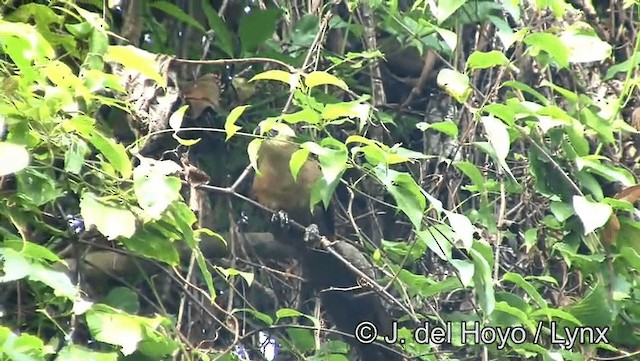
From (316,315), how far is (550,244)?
390 mm

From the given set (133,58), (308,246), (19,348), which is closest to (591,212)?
(308,246)

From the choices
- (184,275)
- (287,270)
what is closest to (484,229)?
(287,270)

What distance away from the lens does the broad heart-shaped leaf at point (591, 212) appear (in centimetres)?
108

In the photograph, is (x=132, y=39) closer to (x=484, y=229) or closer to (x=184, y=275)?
(x=184, y=275)

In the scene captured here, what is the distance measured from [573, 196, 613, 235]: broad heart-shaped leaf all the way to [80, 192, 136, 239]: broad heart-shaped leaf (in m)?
0.54

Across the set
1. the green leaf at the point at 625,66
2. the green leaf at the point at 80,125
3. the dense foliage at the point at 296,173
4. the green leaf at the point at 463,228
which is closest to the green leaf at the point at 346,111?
the dense foliage at the point at 296,173

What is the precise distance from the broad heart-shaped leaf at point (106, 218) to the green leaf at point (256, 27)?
0.50 meters

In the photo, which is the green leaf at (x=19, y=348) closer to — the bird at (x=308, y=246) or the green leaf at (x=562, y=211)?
the bird at (x=308, y=246)

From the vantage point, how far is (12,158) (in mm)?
837

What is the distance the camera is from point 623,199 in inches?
47.6

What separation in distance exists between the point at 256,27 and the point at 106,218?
537mm

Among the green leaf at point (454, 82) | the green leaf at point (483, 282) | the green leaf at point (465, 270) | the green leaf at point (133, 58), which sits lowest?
the green leaf at point (483, 282)

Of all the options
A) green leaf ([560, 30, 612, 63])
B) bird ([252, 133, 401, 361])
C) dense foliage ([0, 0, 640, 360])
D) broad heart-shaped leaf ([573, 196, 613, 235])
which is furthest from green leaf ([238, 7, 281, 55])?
broad heart-shaped leaf ([573, 196, 613, 235])

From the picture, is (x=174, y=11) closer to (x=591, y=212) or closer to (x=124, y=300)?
(x=124, y=300)
